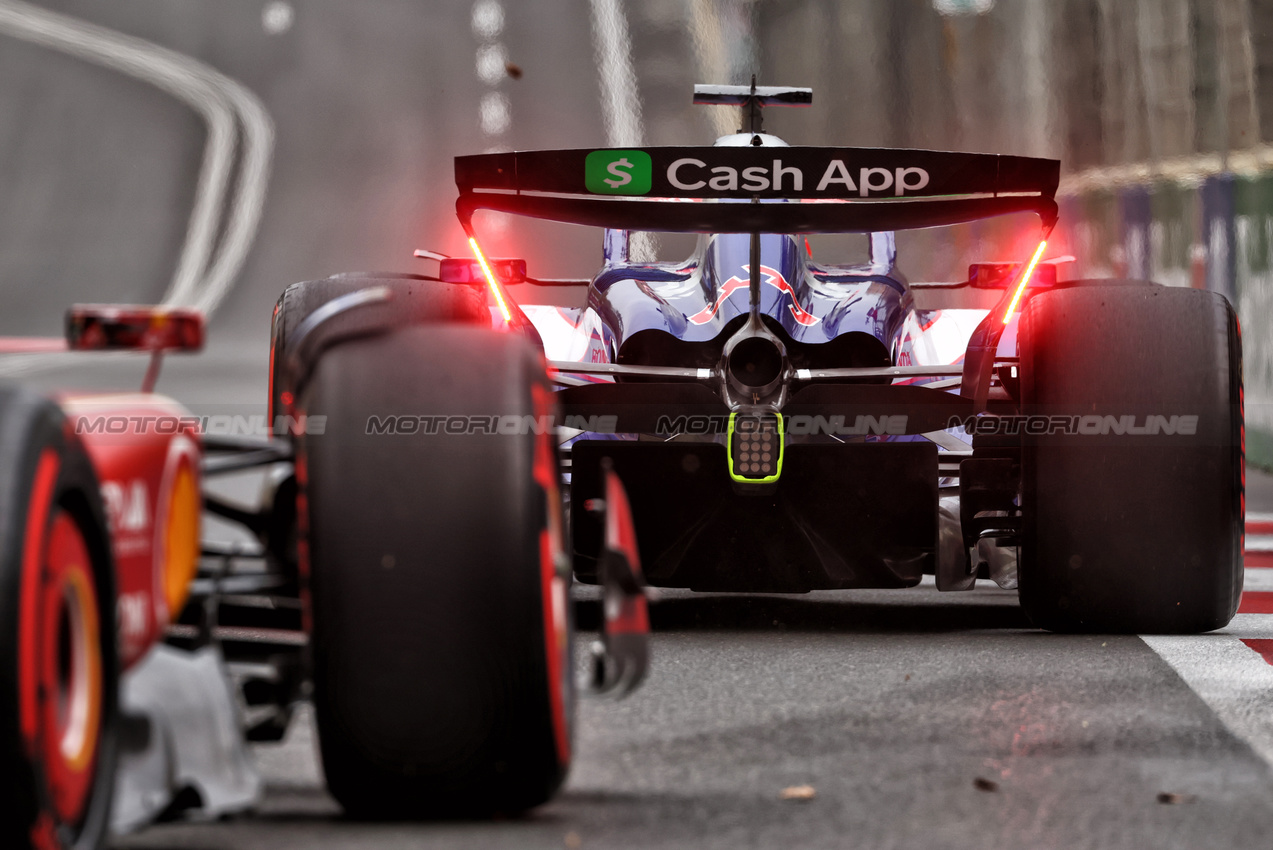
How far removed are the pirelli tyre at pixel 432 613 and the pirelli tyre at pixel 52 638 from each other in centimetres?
45

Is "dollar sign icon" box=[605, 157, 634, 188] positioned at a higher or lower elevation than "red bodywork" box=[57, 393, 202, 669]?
higher

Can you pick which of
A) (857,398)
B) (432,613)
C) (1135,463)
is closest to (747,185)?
(857,398)

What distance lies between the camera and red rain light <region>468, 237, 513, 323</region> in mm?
5766

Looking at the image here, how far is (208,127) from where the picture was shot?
29.0 meters

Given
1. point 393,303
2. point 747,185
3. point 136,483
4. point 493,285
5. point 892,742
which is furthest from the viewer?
point 393,303

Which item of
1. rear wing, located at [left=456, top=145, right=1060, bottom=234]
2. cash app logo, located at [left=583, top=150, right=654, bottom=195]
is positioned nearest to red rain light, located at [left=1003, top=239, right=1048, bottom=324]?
rear wing, located at [left=456, top=145, right=1060, bottom=234]

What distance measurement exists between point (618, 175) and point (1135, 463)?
177 cm

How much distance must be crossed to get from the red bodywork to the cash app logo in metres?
2.76

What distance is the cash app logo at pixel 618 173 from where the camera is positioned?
5.50 metres

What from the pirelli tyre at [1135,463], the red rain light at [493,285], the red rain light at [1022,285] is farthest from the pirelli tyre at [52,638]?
the red rain light at [1022,285]

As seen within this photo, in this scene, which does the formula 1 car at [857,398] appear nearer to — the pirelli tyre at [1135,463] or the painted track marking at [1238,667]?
the pirelli tyre at [1135,463]

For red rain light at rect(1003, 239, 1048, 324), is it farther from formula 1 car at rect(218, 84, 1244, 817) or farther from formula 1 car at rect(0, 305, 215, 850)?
formula 1 car at rect(0, 305, 215, 850)

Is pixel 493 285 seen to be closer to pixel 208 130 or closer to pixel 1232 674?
pixel 1232 674

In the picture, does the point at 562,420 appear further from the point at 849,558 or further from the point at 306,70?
the point at 306,70
